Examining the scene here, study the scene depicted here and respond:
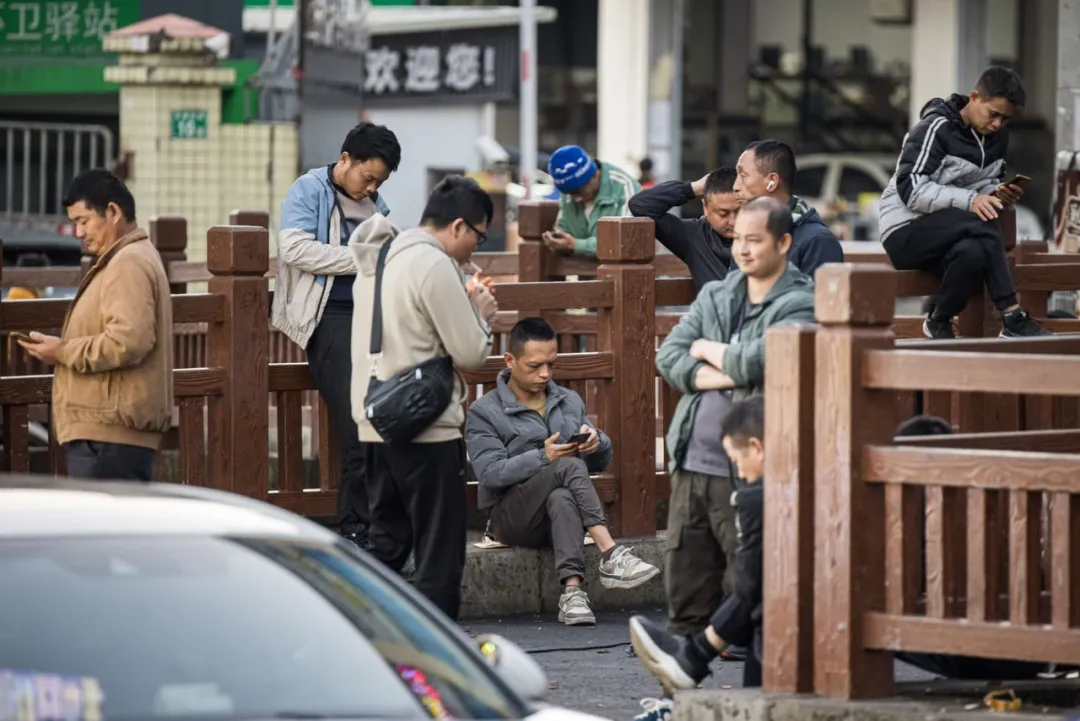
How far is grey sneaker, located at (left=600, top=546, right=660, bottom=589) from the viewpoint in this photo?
9.35m

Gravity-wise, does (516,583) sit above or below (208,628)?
below

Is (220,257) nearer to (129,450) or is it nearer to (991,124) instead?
(129,450)

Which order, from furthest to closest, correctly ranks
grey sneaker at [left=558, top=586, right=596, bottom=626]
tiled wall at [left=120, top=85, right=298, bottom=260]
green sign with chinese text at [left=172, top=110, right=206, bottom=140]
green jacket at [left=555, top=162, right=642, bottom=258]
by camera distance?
green sign with chinese text at [left=172, top=110, right=206, bottom=140], tiled wall at [left=120, top=85, right=298, bottom=260], green jacket at [left=555, top=162, right=642, bottom=258], grey sneaker at [left=558, top=586, right=596, bottom=626]

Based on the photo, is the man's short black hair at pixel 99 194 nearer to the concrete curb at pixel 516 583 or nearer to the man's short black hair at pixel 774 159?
the man's short black hair at pixel 774 159

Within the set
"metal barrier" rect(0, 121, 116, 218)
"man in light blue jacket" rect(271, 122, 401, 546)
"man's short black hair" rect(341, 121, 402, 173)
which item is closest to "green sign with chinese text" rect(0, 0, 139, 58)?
"metal barrier" rect(0, 121, 116, 218)

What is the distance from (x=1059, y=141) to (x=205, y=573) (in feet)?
36.1

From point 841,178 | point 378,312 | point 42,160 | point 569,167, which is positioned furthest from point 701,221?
point 841,178

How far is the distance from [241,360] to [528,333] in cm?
125

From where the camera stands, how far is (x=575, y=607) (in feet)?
30.4

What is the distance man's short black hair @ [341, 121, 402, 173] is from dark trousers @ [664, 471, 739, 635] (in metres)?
2.32

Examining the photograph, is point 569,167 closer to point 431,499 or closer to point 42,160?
point 431,499

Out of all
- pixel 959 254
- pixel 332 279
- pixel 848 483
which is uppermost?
pixel 959 254

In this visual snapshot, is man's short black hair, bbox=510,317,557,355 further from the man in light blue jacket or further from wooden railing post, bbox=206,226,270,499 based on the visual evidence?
wooden railing post, bbox=206,226,270,499

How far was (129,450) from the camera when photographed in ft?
24.7
